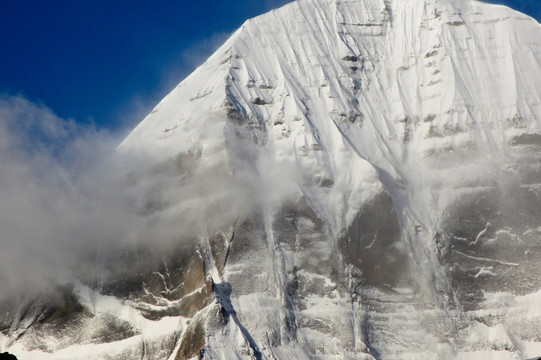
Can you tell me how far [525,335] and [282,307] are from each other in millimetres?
39360

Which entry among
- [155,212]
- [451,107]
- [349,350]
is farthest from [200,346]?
[451,107]

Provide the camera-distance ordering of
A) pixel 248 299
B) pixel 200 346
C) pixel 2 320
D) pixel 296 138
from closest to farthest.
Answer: pixel 200 346, pixel 248 299, pixel 2 320, pixel 296 138

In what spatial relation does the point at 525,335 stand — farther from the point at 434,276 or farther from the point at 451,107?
the point at 451,107

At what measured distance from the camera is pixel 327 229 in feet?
561

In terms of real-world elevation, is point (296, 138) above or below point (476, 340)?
above

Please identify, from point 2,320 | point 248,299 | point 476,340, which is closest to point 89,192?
point 2,320

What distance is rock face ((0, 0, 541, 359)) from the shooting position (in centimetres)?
15938

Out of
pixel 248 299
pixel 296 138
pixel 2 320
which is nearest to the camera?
pixel 248 299

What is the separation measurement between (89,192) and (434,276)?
218 ft

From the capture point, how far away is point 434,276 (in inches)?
6619

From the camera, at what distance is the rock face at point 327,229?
15938cm

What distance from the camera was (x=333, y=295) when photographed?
535ft

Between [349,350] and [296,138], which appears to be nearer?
[349,350]

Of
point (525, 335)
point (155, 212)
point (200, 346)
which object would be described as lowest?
point (525, 335)
